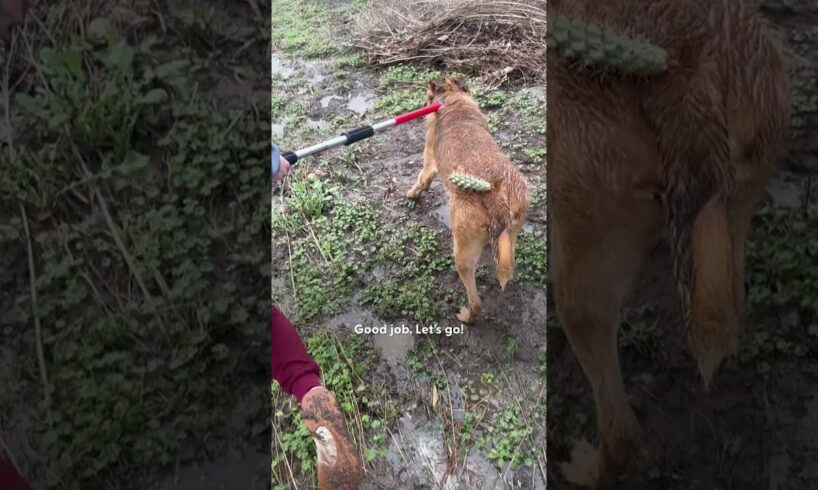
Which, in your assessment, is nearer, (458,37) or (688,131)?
(688,131)

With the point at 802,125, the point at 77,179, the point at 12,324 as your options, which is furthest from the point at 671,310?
the point at 12,324

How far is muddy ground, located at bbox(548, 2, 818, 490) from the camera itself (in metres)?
1.96

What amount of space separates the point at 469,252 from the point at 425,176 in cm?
27

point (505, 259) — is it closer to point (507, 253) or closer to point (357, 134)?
point (507, 253)

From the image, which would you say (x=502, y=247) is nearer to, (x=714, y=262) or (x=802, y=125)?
(x=714, y=262)

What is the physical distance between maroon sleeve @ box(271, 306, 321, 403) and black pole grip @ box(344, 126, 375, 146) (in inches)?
21.8

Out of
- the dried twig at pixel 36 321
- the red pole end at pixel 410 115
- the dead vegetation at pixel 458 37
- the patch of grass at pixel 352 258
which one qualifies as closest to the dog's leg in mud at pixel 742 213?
the dead vegetation at pixel 458 37

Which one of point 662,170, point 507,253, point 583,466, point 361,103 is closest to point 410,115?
point 361,103

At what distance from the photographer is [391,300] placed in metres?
1.96

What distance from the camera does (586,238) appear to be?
1.96m

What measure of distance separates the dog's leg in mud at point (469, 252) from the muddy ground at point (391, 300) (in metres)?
0.03

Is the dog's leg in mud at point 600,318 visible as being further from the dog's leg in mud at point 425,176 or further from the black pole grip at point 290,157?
the black pole grip at point 290,157

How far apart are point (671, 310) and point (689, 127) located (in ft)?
1.79

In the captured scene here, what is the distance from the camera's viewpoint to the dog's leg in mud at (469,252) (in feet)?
6.39
